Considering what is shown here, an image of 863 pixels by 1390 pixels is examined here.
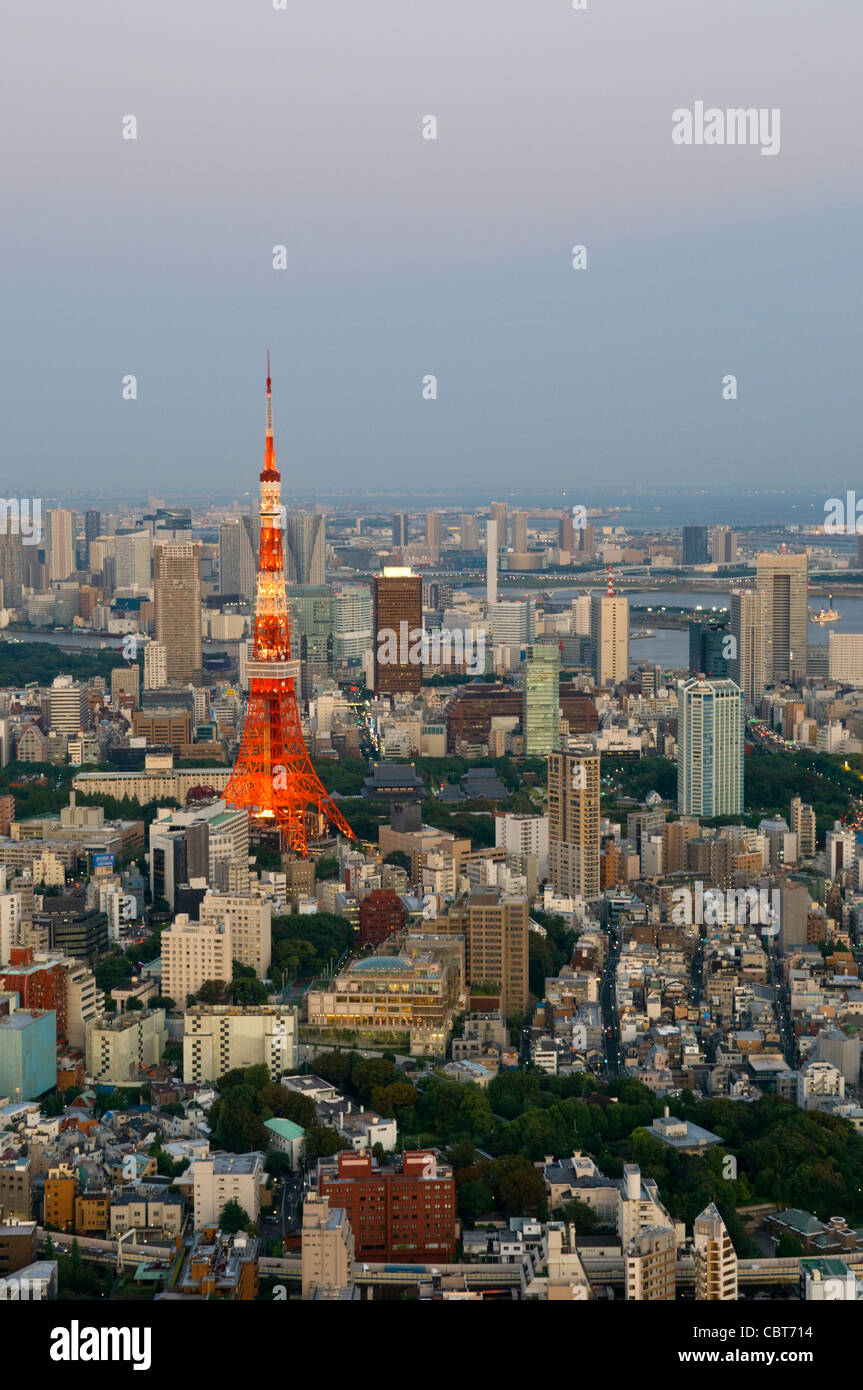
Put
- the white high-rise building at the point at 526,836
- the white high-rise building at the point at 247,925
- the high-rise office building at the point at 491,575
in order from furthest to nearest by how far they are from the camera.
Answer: the high-rise office building at the point at 491,575
the white high-rise building at the point at 526,836
the white high-rise building at the point at 247,925

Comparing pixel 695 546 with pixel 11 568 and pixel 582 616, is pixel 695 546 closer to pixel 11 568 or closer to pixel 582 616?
pixel 582 616

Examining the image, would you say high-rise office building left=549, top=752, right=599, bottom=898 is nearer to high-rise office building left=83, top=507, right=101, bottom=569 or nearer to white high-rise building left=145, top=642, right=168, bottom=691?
white high-rise building left=145, top=642, right=168, bottom=691

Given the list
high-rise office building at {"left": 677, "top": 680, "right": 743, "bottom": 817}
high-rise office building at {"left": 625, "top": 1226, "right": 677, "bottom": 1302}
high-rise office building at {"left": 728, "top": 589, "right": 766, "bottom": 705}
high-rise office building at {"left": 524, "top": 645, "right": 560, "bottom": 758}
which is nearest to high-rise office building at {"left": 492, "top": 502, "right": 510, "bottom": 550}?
high-rise office building at {"left": 728, "top": 589, "right": 766, "bottom": 705}

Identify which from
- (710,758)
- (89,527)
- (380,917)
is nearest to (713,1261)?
(380,917)

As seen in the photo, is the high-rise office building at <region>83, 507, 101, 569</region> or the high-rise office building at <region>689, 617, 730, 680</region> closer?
the high-rise office building at <region>689, 617, 730, 680</region>

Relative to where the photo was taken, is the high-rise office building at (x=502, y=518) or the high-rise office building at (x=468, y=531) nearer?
the high-rise office building at (x=468, y=531)

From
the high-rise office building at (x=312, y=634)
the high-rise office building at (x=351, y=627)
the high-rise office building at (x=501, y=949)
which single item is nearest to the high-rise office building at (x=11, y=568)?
the high-rise office building at (x=312, y=634)

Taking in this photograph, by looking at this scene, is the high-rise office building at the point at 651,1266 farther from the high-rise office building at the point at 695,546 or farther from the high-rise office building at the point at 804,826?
the high-rise office building at the point at 695,546
